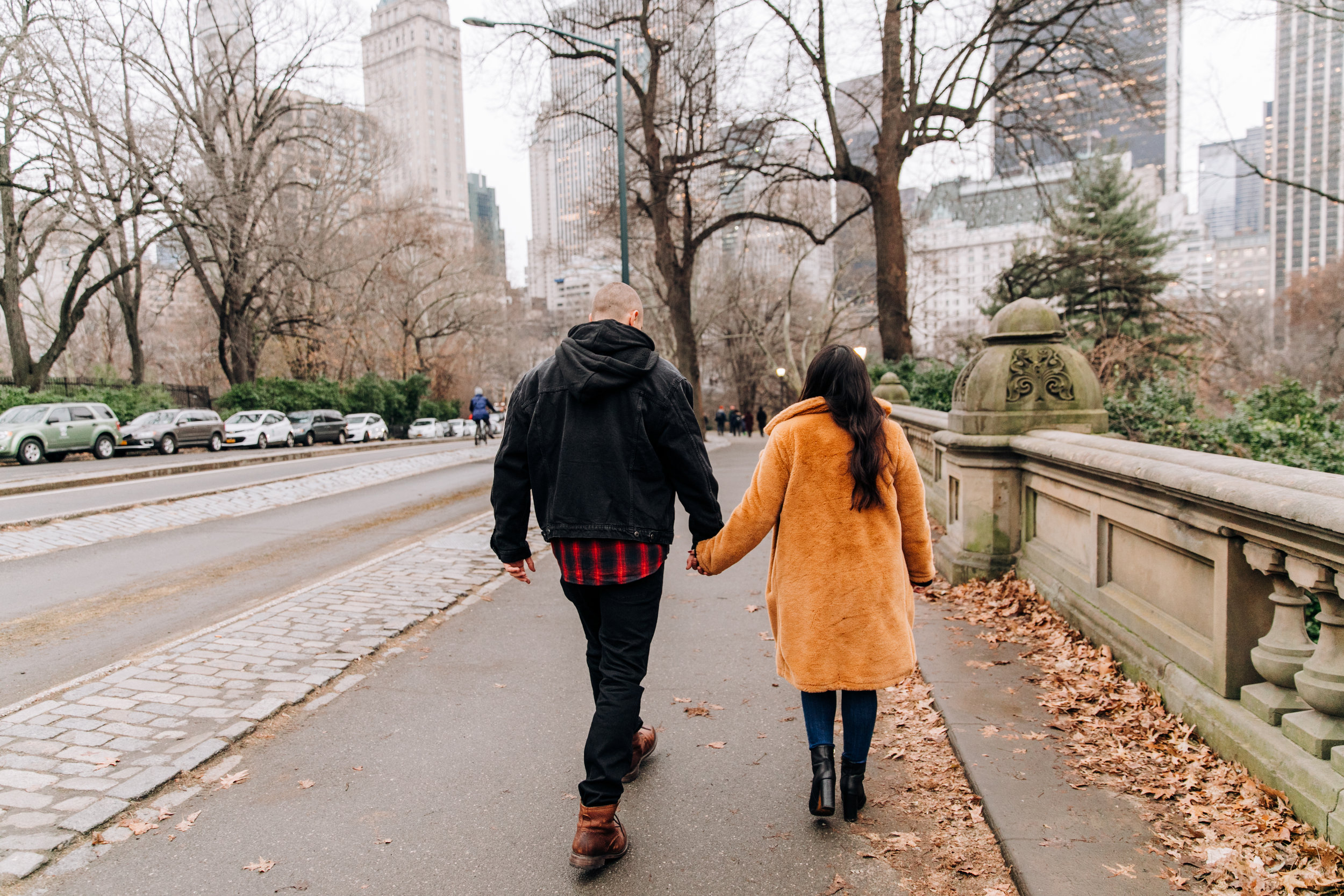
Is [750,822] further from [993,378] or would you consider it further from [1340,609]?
[993,378]

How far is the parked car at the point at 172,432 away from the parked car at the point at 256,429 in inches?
26.5

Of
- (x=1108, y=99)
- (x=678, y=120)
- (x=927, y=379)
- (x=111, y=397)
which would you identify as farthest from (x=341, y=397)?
(x=1108, y=99)

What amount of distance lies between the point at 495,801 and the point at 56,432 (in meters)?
24.7

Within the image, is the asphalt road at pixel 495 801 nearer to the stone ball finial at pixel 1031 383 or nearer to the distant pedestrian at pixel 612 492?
the distant pedestrian at pixel 612 492

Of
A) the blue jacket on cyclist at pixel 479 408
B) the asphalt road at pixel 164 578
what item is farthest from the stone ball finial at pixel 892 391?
the blue jacket on cyclist at pixel 479 408

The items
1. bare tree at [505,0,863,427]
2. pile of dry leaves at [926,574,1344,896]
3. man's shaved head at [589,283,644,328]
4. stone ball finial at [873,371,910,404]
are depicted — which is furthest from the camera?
bare tree at [505,0,863,427]

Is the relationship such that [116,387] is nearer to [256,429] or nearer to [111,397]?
[111,397]

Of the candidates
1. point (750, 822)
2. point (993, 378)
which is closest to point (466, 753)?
point (750, 822)

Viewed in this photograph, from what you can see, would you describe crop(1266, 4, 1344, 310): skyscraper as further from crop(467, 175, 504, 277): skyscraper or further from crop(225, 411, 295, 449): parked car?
crop(467, 175, 504, 277): skyscraper

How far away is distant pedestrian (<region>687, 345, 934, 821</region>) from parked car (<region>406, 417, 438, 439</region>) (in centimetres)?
4369

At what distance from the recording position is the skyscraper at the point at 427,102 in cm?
5278

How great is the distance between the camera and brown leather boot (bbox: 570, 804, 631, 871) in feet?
9.13

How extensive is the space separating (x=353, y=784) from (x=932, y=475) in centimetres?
736

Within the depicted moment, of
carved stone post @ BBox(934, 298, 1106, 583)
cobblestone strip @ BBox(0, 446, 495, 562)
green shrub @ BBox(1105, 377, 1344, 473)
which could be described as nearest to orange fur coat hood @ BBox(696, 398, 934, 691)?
carved stone post @ BBox(934, 298, 1106, 583)
